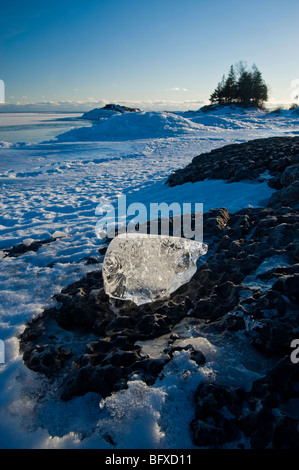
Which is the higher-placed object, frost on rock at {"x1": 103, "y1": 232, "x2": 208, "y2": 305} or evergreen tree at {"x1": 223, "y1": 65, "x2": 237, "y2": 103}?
evergreen tree at {"x1": 223, "y1": 65, "x2": 237, "y2": 103}

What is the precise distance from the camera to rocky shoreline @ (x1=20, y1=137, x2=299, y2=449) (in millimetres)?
1356

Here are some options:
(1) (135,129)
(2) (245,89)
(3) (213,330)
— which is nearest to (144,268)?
(3) (213,330)

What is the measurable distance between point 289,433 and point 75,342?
1.45 meters

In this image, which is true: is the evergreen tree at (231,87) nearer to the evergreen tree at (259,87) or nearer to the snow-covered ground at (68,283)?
the evergreen tree at (259,87)

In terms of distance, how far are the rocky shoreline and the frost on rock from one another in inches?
3.5

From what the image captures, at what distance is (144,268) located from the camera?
99.8 inches

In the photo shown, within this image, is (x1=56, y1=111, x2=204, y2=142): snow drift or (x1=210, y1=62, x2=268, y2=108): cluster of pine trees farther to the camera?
(x1=210, y1=62, x2=268, y2=108): cluster of pine trees

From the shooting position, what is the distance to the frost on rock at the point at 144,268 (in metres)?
2.45

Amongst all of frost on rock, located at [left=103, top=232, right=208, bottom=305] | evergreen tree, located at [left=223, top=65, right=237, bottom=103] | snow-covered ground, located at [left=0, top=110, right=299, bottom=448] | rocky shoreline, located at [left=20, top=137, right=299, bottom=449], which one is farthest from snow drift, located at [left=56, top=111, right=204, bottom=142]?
evergreen tree, located at [left=223, top=65, right=237, bottom=103]

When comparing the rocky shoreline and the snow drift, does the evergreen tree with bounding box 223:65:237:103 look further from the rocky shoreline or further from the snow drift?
the rocky shoreline

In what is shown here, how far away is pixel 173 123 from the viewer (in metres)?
23.3

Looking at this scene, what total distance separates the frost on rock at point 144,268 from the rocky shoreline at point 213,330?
0.29 ft
